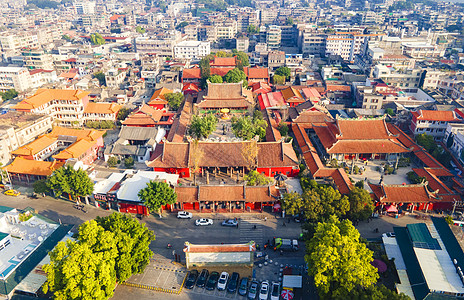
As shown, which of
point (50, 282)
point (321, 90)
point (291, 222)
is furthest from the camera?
point (321, 90)

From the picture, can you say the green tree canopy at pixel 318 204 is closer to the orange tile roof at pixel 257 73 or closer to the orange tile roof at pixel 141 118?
the orange tile roof at pixel 141 118

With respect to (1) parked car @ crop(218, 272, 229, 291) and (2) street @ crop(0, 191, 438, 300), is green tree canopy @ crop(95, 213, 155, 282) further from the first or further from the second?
(1) parked car @ crop(218, 272, 229, 291)

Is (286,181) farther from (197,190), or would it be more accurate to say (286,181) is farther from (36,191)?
(36,191)

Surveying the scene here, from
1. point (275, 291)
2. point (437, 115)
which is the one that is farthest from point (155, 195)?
point (437, 115)

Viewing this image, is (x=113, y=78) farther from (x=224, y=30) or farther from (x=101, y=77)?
(x=224, y=30)

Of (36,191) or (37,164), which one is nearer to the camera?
(36,191)

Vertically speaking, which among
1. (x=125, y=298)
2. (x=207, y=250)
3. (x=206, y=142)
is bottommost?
(x=125, y=298)

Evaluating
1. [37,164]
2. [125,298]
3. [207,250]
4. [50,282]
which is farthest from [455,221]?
[37,164]
